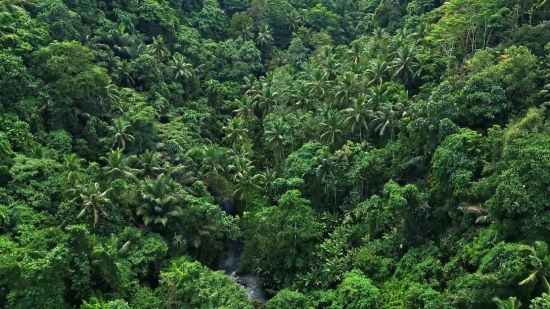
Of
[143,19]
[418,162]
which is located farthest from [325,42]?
[418,162]

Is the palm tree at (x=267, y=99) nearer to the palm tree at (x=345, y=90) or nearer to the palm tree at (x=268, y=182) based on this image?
the palm tree at (x=345, y=90)

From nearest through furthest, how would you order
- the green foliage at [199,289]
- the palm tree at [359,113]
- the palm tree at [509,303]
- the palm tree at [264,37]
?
the palm tree at [509,303], the green foliage at [199,289], the palm tree at [359,113], the palm tree at [264,37]

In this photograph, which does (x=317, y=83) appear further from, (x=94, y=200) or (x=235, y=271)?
(x=94, y=200)

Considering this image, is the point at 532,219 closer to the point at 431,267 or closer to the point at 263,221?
the point at 431,267

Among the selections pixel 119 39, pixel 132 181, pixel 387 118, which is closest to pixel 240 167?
pixel 132 181

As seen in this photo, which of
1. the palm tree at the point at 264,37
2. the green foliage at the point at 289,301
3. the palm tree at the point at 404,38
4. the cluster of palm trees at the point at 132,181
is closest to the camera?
the green foliage at the point at 289,301

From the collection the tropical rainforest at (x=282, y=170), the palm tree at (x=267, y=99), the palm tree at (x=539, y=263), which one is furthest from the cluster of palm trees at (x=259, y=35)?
the palm tree at (x=539, y=263)
